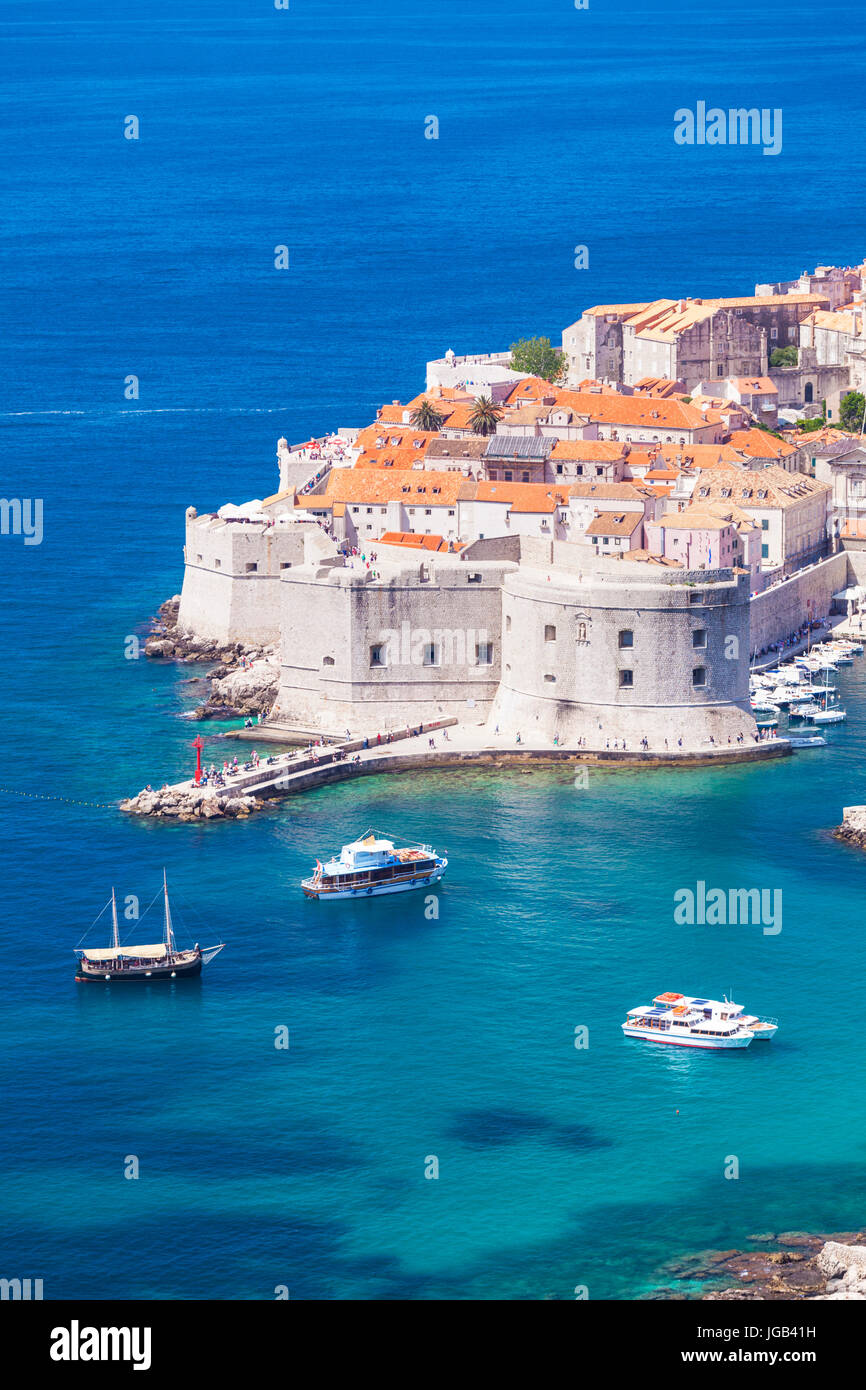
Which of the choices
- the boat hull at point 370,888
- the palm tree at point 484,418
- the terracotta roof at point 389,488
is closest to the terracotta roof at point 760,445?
the palm tree at point 484,418

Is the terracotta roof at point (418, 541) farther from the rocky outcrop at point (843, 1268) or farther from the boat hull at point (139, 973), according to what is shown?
the rocky outcrop at point (843, 1268)

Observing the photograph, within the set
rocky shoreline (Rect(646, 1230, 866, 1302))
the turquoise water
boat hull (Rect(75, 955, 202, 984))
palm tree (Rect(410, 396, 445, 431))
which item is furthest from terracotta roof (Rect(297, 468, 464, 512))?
rocky shoreline (Rect(646, 1230, 866, 1302))

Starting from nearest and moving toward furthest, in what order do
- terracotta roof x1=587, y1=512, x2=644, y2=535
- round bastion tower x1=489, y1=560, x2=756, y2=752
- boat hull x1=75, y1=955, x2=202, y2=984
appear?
boat hull x1=75, y1=955, x2=202, y2=984 < round bastion tower x1=489, y1=560, x2=756, y2=752 < terracotta roof x1=587, y1=512, x2=644, y2=535

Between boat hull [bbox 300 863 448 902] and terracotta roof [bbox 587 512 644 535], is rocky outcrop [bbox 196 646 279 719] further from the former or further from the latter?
boat hull [bbox 300 863 448 902]

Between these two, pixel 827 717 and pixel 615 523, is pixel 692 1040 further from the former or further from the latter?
pixel 615 523

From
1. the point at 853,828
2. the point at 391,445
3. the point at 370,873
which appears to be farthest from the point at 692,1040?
the point at 391,445
